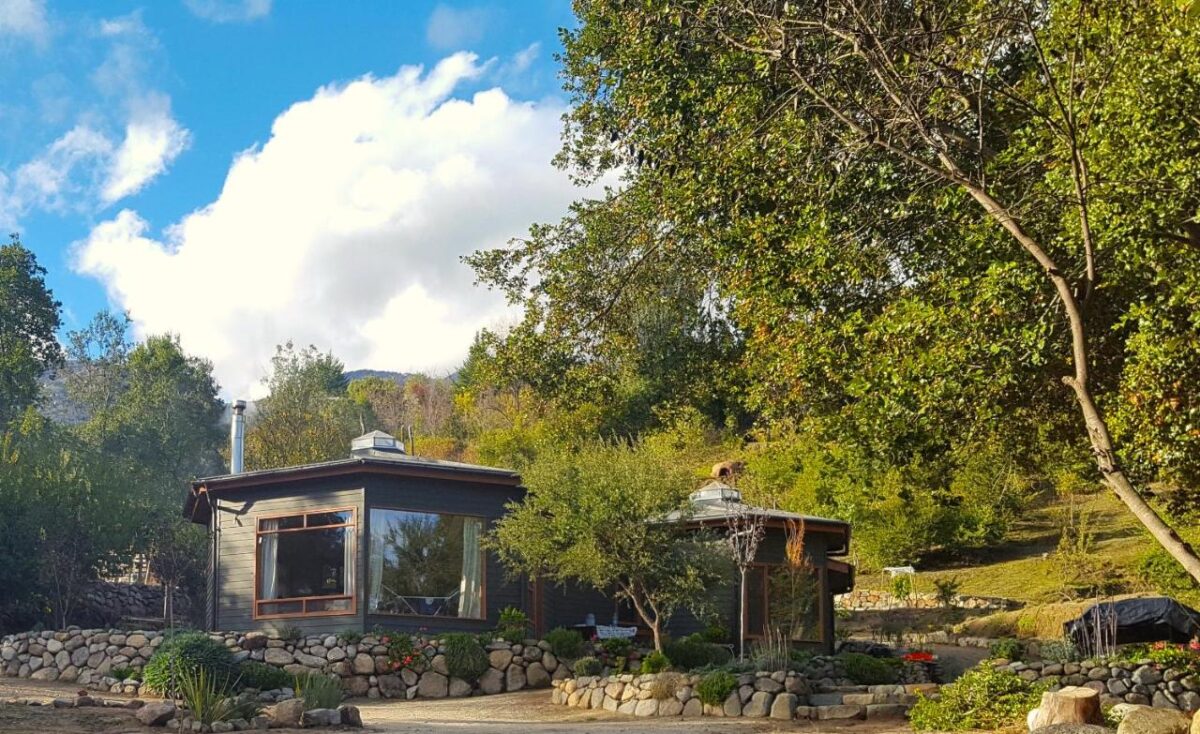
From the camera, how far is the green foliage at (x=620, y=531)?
1700cm

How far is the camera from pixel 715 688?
1512 cm

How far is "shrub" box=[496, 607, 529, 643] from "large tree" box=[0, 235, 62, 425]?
32.7 meters

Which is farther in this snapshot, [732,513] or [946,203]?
[732,513]

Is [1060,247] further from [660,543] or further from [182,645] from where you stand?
[182,645]

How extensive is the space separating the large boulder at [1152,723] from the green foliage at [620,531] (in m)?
7.40

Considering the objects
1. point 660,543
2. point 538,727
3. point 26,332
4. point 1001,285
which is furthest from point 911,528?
point 26,332

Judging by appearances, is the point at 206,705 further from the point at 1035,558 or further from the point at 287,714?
the point at 1035,558

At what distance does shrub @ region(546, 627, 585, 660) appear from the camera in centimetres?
1905

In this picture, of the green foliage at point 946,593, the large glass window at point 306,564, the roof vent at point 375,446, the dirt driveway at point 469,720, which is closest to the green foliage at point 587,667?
the dirt driveway at point 469,720

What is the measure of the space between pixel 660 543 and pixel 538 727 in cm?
414

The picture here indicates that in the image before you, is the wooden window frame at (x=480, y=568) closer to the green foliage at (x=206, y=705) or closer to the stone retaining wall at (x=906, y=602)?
the green foliage at (x=206, y=705)

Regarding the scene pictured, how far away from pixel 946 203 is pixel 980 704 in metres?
5.37

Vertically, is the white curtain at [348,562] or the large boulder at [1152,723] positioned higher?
the white curtain at [348,562]

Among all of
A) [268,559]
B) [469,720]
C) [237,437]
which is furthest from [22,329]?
[469,720]
